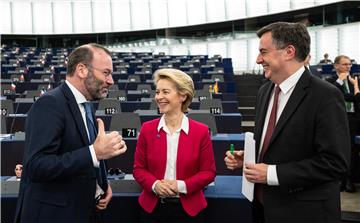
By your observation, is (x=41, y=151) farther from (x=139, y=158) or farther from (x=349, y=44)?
(x=349, y=44)

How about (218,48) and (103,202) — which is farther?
(218,48)

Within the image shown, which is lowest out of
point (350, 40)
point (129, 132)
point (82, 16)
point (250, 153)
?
point (129, 132)

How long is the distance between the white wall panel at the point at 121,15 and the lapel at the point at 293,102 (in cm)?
2123

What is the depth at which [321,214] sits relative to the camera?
1.73 metres

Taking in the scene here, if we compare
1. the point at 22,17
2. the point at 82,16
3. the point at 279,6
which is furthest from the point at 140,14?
the point at 279,6

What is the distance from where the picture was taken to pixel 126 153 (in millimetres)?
4047

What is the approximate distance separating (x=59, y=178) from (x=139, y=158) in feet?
2.18

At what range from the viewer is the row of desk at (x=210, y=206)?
2.45 m

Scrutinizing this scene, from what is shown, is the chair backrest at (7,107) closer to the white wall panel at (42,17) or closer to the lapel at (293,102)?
the lapel at (293,102)

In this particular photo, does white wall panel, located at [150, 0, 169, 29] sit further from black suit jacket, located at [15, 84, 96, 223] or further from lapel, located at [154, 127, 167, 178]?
black suit jacket, located at [15, 84, 96, 223]

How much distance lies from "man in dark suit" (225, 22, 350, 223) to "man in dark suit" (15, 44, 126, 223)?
70cm

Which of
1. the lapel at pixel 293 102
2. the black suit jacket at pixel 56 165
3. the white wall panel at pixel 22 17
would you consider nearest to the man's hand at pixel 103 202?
the black suit jacket at pixel 56 165

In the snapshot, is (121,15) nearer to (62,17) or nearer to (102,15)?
(102,15)

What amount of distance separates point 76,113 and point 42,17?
22746 mm
